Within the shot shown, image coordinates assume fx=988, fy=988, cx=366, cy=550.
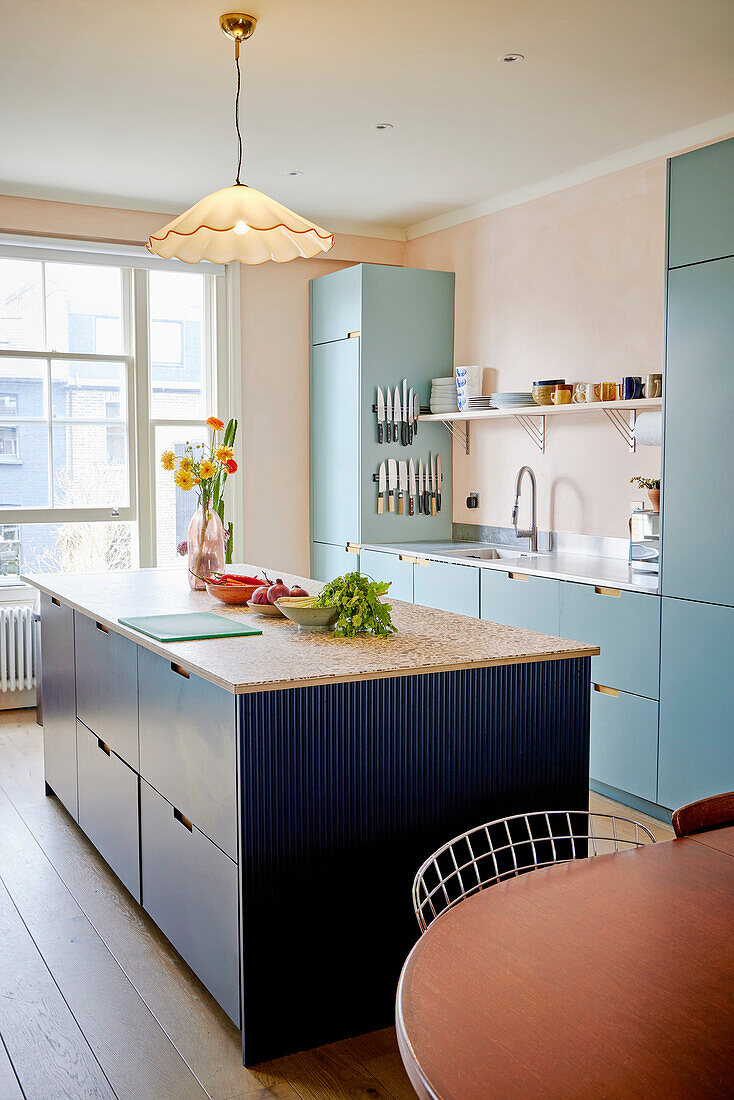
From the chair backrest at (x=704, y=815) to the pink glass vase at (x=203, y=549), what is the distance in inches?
83.5

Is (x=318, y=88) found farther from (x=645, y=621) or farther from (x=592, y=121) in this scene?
(x=645, y=621)

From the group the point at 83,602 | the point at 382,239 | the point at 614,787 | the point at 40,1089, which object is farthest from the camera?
the point at 382,239

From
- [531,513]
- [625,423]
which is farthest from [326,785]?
[531,513]

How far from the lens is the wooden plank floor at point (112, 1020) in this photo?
205 cm

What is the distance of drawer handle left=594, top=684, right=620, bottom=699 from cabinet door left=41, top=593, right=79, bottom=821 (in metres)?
1.96

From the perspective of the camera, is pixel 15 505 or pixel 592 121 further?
pixel 15 505

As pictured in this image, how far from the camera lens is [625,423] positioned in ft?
14.4

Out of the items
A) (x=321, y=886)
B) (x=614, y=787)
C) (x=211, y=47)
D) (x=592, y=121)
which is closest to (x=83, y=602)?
(x=321, y=886)

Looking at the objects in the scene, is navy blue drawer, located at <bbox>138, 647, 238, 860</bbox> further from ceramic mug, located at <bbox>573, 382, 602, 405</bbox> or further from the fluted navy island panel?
ceramic mug, located at <bbox>573, 382, 602, 405</bbox>

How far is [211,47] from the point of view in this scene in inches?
127

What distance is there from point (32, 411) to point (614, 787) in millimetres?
3457

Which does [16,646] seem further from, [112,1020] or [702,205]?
[702,205]

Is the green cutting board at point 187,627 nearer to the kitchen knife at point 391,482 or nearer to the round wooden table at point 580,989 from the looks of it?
the round wooden table at point 580,989

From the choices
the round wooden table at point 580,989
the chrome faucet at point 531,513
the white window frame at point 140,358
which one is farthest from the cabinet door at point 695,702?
the white window frame at point 140,358
